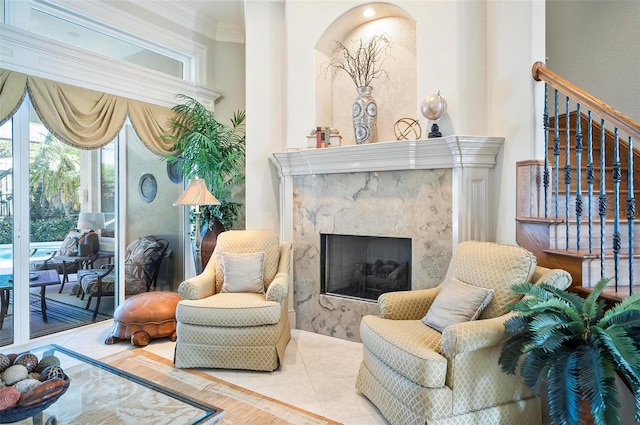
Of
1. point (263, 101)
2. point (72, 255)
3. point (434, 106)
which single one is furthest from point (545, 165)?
point (72, 255)

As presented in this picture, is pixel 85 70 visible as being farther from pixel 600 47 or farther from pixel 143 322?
pixel 600 47

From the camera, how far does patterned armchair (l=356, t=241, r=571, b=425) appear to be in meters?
1.90

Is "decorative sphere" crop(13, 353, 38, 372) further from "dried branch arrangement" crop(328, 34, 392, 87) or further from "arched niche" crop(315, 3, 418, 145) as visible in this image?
"dried branch arrangement" crop(328, 34, 392, 87)

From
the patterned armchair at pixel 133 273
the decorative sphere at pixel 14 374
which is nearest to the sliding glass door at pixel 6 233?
the patterned armchair at pixel 133 273

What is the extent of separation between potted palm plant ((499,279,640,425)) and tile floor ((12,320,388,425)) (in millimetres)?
925

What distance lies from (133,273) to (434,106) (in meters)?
3.55

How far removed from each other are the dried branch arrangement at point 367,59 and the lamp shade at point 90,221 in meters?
2.92

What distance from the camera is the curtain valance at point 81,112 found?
10.3ft

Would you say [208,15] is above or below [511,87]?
above

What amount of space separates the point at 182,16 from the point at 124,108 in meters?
1.41

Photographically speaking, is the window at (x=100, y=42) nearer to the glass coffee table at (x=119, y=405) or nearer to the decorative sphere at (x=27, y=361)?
the decorative sphere at (x=27, y=361)

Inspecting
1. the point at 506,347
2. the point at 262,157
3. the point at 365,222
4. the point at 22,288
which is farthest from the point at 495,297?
the point at 22,288

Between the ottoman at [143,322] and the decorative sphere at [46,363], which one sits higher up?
the decorative sphere at [46,363]

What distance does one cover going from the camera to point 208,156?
13.8ft
